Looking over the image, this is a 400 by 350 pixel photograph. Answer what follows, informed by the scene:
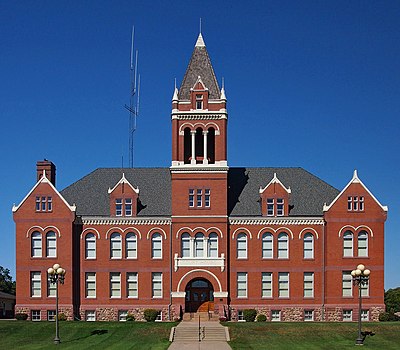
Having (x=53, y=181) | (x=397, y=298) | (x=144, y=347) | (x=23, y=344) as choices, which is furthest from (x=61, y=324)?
(x=397, y=298)

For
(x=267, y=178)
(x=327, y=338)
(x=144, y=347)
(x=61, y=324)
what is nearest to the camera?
(x=144, y=347)

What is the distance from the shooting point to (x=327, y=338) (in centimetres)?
5197

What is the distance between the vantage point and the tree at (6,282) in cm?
11006

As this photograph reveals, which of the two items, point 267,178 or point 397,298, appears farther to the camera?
point 397,298

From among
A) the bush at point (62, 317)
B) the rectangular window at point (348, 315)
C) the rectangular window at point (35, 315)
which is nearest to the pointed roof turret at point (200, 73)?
the bush at point (62, 317)

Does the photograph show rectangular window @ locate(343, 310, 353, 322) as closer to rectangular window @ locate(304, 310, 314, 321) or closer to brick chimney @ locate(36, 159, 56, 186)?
rectangular window @ locate(304, 310, 314, 321)

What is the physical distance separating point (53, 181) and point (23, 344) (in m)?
22.4

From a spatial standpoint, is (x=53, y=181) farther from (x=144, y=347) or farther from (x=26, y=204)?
(x=144, y=347)

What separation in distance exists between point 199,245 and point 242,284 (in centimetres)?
532

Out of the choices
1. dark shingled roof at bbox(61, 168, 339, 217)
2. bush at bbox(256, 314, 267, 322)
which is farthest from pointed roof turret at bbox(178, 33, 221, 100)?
bush at bbox(256, 314, 267, 322)

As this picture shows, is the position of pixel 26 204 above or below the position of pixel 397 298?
above

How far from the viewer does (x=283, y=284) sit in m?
64.4

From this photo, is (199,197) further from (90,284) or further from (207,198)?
(90,284)

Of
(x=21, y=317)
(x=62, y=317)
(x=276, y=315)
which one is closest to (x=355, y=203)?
(x=276, y=315)
